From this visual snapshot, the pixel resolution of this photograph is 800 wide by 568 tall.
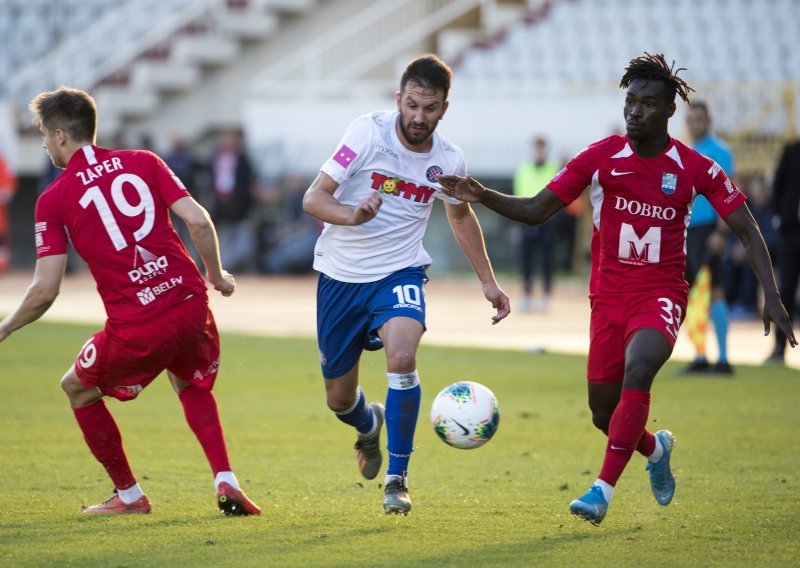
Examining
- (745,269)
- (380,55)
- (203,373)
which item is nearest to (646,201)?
(203,373)

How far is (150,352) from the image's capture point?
246 inches

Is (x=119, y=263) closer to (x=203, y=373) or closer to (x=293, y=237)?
(x=203, y=373)

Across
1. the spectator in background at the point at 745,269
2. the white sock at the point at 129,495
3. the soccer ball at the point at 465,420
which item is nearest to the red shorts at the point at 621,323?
the soccer ball at the point at 465,420

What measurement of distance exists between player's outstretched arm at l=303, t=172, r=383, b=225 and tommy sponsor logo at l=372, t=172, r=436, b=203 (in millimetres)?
240

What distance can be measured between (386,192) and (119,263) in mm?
1518

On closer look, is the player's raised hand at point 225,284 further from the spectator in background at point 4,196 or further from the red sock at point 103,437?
the spectator in background at point 4,196

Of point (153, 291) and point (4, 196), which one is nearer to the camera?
point (153, 291)

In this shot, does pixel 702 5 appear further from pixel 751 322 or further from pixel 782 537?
pixel 782 537

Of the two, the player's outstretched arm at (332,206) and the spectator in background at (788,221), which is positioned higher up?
Result: the player's outstretched arm at (332,206)

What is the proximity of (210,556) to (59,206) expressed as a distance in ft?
6.15

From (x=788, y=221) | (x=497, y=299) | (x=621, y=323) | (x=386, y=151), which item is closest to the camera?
(x=621, y=323)

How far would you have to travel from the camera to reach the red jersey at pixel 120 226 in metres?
6.21

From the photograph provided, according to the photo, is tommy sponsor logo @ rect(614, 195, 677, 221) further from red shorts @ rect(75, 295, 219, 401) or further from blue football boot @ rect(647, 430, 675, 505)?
red shorts @ rect(75, 295, 219, 401)

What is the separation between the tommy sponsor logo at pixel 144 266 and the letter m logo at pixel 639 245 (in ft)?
7.60
